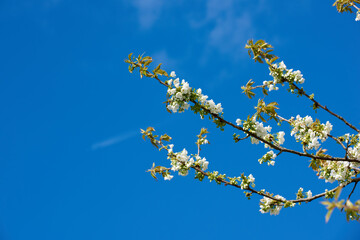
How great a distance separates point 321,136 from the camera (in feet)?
17.7

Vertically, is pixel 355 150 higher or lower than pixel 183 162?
lower

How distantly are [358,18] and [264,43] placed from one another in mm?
2751

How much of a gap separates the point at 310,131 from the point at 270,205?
1.48m

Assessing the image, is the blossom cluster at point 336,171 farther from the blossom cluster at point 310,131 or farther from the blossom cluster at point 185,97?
the blossom cluster at point 185,97

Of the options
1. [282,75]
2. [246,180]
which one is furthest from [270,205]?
[282,75]

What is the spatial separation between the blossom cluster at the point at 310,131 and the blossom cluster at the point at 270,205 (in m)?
1.10

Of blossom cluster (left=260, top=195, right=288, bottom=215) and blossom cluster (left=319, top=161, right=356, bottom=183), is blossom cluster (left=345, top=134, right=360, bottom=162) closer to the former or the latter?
blossom cluster (left=319, top=161, right=356, bottom=183)

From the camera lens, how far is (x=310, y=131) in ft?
17.7

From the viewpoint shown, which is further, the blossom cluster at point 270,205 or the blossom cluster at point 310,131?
the blossom cluster at point 270,205

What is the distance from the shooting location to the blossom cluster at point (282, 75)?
5.70 meters

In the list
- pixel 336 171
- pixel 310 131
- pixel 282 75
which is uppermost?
pixel 282 75

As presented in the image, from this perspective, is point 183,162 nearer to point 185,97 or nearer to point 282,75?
point 185,97

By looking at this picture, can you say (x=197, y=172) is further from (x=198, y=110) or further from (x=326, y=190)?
(x=326, y=190)

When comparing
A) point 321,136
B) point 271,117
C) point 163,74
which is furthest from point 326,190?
point 163,74
